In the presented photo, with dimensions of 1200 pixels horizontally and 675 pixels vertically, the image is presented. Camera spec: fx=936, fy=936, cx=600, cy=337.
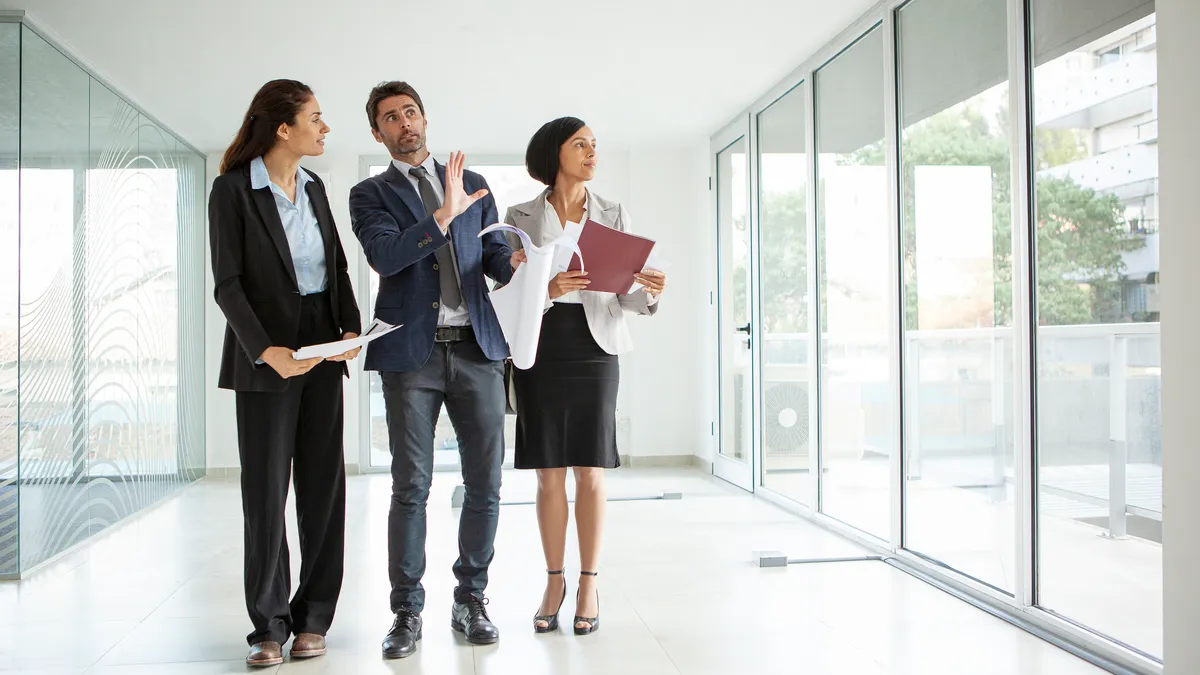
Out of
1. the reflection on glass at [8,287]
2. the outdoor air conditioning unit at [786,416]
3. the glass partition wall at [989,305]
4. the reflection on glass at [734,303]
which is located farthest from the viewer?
the reflection on glass at [734,303]

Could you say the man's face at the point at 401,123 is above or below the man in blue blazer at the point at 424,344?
above

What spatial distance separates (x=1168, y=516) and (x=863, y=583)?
4.42ft

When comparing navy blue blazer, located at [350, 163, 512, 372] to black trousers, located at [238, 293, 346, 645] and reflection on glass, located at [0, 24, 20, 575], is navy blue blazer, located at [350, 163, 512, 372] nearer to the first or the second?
black trousers, located at [238, 293, 346, 645]

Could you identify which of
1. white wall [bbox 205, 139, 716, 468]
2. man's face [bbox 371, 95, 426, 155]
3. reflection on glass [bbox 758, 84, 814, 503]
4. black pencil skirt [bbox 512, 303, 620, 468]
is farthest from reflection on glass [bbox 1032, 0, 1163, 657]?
white wall [bbox 205, 139, 716, 468]

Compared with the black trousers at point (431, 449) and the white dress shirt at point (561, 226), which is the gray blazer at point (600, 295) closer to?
the white dress shirt at point (561, 226)

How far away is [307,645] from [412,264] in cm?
104

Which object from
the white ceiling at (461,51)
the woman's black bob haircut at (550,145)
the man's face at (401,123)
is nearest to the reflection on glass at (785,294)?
the white ceiling at (461,51)

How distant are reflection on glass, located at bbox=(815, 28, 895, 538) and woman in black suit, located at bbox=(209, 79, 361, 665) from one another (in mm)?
2315

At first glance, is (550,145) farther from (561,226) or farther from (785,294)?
(785,294)

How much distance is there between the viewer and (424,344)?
2439mm

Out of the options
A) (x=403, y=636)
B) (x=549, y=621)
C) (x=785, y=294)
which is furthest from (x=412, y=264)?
(x=785, y=294)

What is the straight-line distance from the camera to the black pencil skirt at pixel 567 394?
261cm

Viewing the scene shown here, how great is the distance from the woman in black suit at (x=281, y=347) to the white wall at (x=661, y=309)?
14.1 feet

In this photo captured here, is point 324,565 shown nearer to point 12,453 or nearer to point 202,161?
point 12,453
